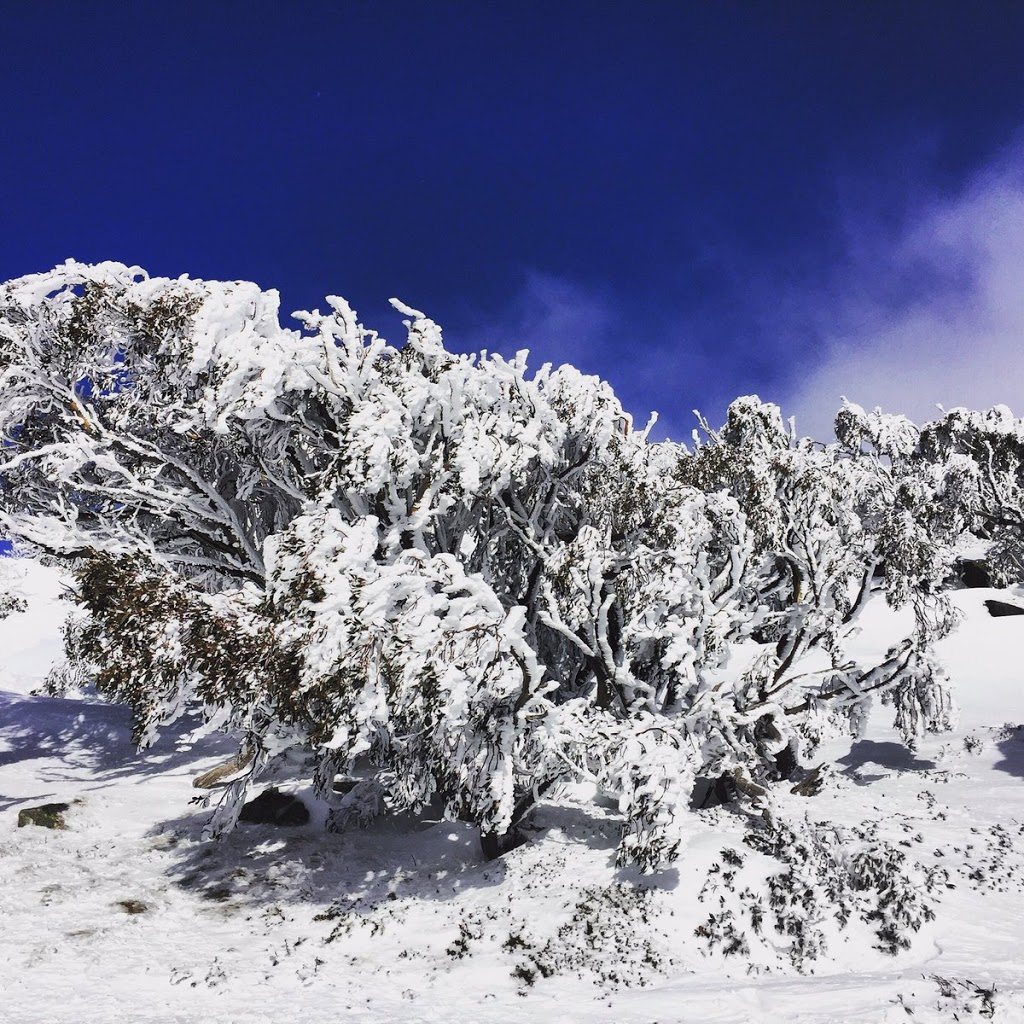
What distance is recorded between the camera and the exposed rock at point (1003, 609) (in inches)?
1110

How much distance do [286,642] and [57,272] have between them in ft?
30.9

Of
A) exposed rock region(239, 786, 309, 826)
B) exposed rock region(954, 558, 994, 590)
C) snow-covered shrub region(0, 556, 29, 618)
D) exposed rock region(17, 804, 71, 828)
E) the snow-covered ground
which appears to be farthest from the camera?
exposed rock region(954, 558, 994, 590)

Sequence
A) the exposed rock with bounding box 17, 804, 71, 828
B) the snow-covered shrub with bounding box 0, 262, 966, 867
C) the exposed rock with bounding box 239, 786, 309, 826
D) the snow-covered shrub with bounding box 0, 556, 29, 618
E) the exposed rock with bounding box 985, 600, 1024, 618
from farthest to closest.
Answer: the exposed rock with bounding box 985, 600, 1024, 618 < the snow-covered shrub with bounding box 0, 556, 29, 618 < the exposed rock with bounding box 239, 786, 309, 826 < the exposed rock with bounding box 17, 804, 71, 828 < the snow-covered shrub with bounding box 0, 262, 966, 867

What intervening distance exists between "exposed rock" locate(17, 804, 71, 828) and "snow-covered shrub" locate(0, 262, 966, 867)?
203 centimetres

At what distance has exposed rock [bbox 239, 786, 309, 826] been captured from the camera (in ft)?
42.3

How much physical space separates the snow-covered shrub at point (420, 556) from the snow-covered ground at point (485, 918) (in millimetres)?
970

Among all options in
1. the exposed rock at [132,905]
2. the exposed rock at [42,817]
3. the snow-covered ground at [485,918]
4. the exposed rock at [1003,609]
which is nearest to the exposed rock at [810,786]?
the snow-covered ground at [485,918]

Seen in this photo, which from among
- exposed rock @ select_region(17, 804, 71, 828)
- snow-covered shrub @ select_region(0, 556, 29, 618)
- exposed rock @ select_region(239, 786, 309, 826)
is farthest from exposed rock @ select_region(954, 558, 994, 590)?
snow-covered shrub @ select_region(0, 556, 29, 618)

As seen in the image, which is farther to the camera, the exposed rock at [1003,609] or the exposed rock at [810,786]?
the exposed rock at [1003,609]

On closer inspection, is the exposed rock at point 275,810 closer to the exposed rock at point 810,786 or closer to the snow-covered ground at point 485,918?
the snow-covered ground at point 485,918

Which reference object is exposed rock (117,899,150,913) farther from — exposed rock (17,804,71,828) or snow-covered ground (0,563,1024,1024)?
exposed rock (17,804,71,828)

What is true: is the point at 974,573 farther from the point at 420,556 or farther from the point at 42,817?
the point at 42,817

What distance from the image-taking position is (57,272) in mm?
12062

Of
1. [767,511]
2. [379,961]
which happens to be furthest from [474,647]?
[767,511]
